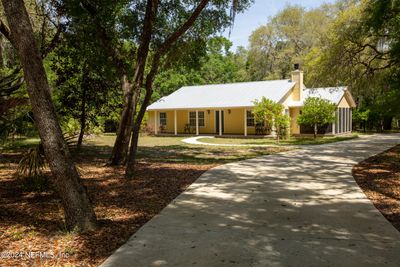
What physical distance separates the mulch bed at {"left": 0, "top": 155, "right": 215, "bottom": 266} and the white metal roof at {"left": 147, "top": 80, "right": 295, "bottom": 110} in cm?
1665

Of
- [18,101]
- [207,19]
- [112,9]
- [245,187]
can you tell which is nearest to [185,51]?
[207,19]

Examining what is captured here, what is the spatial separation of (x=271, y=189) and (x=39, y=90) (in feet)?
15.7

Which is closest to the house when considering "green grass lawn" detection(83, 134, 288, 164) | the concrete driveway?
"green grass lawn" detection(83, 134, 288, 164)

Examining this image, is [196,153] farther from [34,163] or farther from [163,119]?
[163,119]

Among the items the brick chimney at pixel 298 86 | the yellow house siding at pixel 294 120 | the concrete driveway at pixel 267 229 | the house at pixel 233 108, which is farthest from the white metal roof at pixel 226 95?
the concrete driveway at pixel 267 229

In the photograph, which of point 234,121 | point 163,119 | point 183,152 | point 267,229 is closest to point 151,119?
point 163,119

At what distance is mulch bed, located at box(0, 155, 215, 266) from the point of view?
3881 millimetres

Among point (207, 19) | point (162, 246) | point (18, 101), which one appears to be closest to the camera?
point (162, 246)

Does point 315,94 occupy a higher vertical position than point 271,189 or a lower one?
higher

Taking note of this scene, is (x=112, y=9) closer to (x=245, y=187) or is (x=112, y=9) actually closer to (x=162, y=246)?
(x=245, y=187)

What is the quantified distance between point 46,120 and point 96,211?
1.93m

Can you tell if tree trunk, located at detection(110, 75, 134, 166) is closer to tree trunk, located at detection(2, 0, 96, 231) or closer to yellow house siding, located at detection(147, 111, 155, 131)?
tree trunk, located at detection(2, 0, 96, 231)

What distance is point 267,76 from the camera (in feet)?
138

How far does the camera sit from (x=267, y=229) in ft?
15.4
